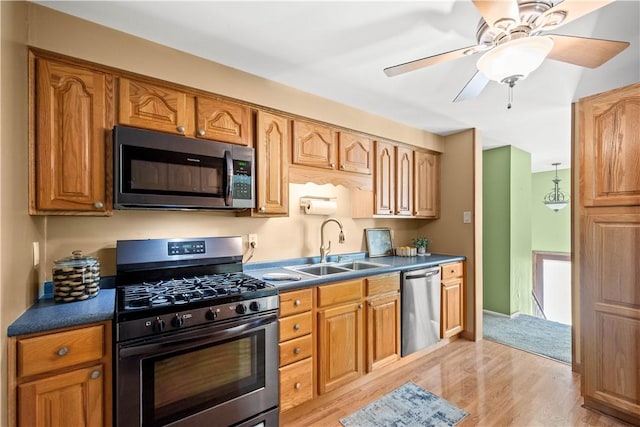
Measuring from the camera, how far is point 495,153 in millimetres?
4238

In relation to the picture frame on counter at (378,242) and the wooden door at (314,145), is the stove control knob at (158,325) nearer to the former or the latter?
the wooden door at (314,145)

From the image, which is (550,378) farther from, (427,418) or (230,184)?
(230,184)

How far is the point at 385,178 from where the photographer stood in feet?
10.1

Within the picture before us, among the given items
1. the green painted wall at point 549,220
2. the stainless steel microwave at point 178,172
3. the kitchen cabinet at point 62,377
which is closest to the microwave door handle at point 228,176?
the stainless steel microwave at point 178,172

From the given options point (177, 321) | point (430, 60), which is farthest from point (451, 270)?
point (177, 321)

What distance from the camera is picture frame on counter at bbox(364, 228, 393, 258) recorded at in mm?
3273

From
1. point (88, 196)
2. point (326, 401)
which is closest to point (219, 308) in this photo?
point (88, 196)

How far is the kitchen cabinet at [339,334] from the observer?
2107 millimetres

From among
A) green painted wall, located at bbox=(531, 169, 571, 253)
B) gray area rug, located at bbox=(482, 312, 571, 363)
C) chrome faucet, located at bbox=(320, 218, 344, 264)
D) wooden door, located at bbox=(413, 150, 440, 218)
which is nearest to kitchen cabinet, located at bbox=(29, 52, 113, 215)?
chrome faucet, located at bbox=(320, 218, 344, 264)

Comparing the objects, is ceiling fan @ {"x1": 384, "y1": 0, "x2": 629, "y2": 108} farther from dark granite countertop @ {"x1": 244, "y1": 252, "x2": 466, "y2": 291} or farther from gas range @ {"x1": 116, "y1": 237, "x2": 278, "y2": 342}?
gas range @ {"x1": 116, "y1": 237, "x2": 278, "y2": 342}

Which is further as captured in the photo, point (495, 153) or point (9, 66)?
point (495, 153)

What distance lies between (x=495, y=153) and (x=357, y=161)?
2575 millimetres

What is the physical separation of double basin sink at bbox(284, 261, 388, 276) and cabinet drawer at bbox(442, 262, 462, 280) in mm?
783

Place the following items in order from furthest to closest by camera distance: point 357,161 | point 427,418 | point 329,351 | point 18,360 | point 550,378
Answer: point 357,161, point 550,378, point 329,351, point 427,418, point 18,360
